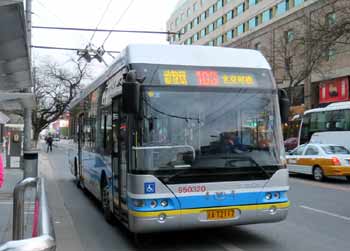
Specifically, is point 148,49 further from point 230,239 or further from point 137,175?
point 230,239

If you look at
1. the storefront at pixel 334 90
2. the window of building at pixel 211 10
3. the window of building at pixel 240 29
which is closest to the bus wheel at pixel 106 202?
the storefront at pixel 334 90

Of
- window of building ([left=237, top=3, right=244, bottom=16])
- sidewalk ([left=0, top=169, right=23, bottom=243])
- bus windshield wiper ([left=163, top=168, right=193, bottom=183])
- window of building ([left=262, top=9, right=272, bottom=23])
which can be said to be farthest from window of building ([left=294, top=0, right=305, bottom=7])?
bus windshield wiper ([left=163, top=168, right=193, bottom=183])

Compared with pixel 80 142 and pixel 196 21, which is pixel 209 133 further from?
pixel 196 21

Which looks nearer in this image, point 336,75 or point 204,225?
point 204,225

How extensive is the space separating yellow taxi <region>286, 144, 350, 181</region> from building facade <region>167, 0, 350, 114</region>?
5.17 meters

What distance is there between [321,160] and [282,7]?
127ft

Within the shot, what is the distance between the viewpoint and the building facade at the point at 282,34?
123 ft

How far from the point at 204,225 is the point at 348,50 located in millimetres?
33947

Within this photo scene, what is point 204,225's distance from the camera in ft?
21.9

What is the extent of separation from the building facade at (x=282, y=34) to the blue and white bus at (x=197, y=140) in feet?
49.7

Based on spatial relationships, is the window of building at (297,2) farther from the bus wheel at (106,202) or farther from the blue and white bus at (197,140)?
the blue and white bus at (197,140)

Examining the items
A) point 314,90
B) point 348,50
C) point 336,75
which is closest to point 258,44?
point 314,90

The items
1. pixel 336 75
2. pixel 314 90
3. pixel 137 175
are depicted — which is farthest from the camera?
pixel 314 90

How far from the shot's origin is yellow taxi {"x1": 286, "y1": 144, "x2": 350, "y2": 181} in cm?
1731
